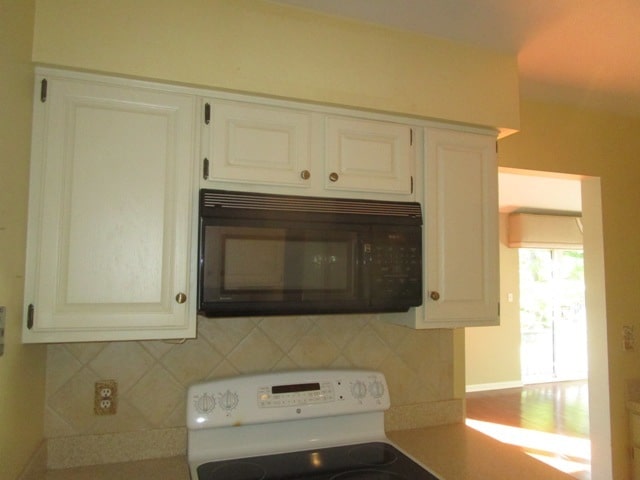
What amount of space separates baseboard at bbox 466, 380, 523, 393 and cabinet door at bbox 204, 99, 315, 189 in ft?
17.7

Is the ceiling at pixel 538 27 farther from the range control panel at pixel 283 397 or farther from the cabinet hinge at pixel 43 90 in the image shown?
the range control panel at pixel 283 397

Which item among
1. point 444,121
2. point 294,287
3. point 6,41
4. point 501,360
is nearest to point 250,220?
point 294,287

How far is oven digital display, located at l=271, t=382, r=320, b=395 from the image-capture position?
1.43m

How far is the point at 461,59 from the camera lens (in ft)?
5.07

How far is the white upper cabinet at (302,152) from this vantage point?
127cm

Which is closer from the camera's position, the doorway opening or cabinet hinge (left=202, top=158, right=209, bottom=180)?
cabinet hinge (left=202, top=158, right=209, bottom=180)

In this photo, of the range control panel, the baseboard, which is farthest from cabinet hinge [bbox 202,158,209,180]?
the baseboard

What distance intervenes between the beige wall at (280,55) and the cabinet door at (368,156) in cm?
8

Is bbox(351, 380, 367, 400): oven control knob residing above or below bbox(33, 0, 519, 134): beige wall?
below

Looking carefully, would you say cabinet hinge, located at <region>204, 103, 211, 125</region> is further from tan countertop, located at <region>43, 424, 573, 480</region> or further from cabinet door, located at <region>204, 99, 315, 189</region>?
tan countertop, located at <region>43, 424, 573, 480</region>

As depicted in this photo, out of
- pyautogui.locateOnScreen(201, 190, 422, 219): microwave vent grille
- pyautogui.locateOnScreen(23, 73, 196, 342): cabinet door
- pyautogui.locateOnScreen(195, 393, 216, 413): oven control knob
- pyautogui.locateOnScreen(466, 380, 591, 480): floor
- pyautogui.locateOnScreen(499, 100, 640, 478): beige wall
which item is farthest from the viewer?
pyautogui.locateOnScreen(466, 380, 591, 480): floor

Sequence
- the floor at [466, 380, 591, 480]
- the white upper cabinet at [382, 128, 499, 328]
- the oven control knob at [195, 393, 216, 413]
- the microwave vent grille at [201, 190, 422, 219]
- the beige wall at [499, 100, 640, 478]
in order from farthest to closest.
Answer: the floor at [466, 380, 591, 480], the beige wall at [499, 100, 640, 478], the white upper cabinet at [382, 128, 499, 328], the oven control knob at [195, 393, 216, 413], the microwave vent grille at [201, 190, 422, 219]

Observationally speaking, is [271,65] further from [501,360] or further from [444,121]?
[501,360]

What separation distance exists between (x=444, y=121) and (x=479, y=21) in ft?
1.14
